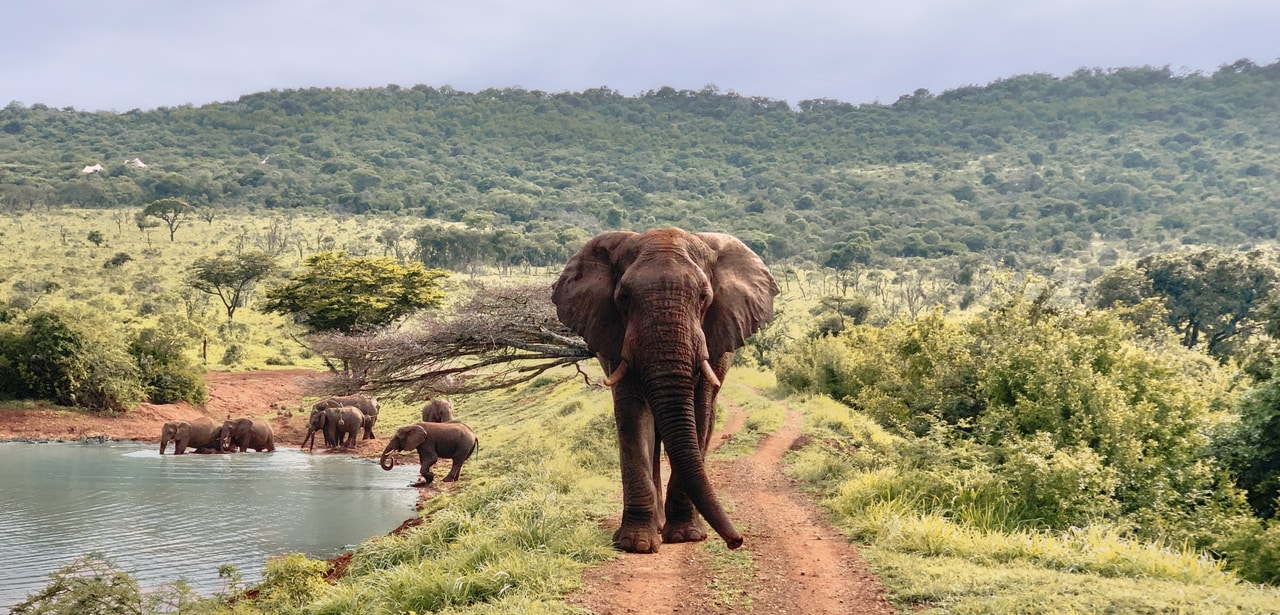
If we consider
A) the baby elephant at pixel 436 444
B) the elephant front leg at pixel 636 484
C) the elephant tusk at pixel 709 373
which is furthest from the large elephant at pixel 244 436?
the elephant tusk at pixel 709 373

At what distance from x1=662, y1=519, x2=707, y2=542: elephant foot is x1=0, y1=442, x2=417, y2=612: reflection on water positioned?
679cm

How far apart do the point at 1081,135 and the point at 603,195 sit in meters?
106

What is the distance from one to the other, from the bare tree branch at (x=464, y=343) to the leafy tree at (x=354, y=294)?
21.3m

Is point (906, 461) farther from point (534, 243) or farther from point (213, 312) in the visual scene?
point (534, 243)

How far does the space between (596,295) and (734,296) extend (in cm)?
146

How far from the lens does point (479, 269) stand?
266ft

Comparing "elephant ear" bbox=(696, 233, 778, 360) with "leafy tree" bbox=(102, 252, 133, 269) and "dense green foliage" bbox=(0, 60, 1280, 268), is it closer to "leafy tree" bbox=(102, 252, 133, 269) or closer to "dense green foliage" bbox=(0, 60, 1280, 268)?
"leafy tree" bbox=(102, 252, 133, 269)

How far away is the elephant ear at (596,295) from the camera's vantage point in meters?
9.43

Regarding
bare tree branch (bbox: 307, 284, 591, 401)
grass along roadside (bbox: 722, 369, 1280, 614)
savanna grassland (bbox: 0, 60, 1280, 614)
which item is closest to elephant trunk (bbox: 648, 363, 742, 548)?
savanna grassland (bbox: 0, 60, 1280, 614)

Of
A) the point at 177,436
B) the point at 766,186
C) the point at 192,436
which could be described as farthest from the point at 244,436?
the point at 766,186

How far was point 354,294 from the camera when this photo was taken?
39.4 meters

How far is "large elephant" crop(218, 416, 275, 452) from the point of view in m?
28.7

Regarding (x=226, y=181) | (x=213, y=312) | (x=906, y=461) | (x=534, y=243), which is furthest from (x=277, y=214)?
(x=906, y=461)

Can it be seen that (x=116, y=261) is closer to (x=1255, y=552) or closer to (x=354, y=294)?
(x=354, y=294)
